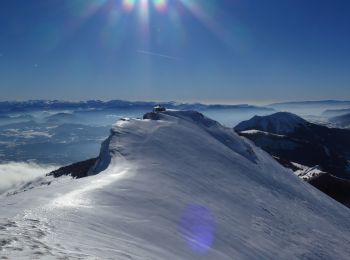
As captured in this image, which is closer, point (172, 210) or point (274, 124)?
point (172, 210)

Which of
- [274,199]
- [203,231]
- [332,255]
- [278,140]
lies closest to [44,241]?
[203,231]

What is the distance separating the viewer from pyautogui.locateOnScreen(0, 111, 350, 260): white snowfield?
11414 mm

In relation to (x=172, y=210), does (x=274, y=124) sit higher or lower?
higher

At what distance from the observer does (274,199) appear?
29.0 metres

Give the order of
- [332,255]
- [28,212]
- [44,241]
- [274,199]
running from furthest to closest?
[274,199] → [332,255] → [28,212] → [44,241]

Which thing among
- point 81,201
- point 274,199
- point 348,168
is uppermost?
point 81,201

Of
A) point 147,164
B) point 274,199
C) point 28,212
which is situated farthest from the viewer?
point 274,199

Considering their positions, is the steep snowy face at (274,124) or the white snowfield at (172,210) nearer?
the white snowfield at (172,210)

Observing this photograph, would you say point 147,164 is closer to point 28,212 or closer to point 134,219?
point 134,219

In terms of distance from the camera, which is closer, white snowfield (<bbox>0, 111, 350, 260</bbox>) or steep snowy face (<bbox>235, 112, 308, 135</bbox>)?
white snowfield (<bbox>0, 111, 350, 260</bbox>)

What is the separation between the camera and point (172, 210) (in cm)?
1791

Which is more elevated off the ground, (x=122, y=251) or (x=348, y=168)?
(x=122, y=251)

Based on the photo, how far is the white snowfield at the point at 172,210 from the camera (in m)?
11.4

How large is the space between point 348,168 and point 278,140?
2461 centimetres
